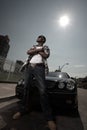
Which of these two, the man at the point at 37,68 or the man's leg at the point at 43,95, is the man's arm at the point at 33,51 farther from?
the man's leg at the point at 43,95

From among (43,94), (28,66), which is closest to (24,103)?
(43,94)

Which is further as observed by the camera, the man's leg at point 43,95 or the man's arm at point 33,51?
the man's arm at point 33,51

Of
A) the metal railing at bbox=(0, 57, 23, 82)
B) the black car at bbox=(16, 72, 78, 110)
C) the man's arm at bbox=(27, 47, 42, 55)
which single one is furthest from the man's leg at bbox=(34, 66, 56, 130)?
the metal railing at bbox=(0, 57, 23, 82)

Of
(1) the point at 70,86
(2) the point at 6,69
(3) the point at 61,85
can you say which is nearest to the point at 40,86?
(3) the point at 61,85

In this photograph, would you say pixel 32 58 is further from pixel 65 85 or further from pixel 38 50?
pixel 65 85

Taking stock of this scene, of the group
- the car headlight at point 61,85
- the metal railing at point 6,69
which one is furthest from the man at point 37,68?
the metal railing at point 6,69

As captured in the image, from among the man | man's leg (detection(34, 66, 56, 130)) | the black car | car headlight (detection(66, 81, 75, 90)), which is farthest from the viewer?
car headlight (detection(66, 81, 75, 90))

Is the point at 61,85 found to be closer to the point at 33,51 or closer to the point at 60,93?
the point at 60,93

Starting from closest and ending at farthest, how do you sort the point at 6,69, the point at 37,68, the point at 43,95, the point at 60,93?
the point at 43,95 < the point at 37,68 < the point at 60,93 < the point at 6,69

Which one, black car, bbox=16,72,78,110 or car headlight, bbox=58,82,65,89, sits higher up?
car headlight, bbox=58,82,65,89

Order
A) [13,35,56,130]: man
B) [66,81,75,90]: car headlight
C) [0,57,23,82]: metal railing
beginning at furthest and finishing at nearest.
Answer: [0,57,23,82]: metal railing < [66,81,75,90]: car headlight < [13,35,56,130]: man

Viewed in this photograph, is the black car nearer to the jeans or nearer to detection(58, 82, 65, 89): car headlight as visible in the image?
detection(58, 82, 65, 89): car headlight

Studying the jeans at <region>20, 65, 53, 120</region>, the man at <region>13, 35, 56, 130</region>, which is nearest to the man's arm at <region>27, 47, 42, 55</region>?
the man at <region>13, 35, 56, 130</region>

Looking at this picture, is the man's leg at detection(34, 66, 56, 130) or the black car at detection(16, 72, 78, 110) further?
the black car at detection(16, 72, 78, 110)
